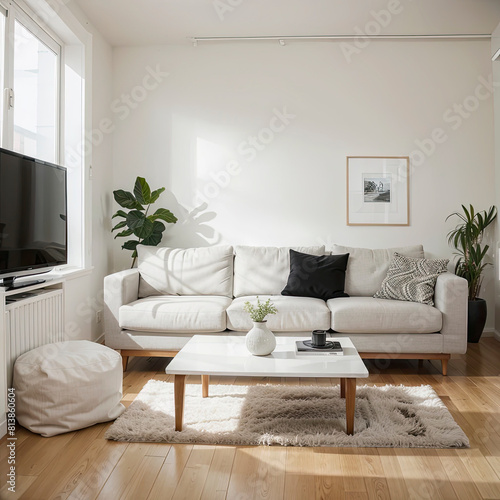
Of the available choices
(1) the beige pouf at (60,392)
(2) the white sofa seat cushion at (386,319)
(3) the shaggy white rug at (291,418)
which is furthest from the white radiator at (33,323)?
(2) the white sofa seat cushion at (386,319)

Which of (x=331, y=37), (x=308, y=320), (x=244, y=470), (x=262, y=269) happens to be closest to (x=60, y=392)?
(x=244, y=470)

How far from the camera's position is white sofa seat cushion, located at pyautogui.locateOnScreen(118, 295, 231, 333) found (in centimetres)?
348

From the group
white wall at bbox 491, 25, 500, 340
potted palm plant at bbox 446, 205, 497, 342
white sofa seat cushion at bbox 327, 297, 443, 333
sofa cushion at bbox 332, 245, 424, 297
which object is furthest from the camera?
white wall at bbox 491, 25, 500, 340

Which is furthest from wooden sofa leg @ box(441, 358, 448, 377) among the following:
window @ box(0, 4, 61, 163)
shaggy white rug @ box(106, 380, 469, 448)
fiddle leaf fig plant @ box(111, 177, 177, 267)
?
window @ box(0, 4, 61, 163)

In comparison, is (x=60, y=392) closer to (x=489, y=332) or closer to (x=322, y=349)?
(x=322, y=349)

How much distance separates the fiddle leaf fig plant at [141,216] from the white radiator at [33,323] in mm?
1316

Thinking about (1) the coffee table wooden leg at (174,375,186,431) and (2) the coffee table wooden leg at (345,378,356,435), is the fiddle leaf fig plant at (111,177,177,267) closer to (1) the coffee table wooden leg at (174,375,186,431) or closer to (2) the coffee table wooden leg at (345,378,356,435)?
(1) the coffee table wooden leg at (174,375,186,431)

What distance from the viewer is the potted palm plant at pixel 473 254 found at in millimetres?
4219

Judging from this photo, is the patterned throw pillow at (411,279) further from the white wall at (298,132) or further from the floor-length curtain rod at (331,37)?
the floor-length curtain rod at (331,37)

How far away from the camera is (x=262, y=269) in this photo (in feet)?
13.6

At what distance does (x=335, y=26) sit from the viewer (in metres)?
4.34

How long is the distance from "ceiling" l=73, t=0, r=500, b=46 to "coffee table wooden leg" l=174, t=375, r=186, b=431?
3.04 m

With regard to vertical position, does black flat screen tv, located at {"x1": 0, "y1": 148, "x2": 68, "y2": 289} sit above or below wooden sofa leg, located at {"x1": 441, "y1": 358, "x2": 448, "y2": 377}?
above

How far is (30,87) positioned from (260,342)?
2.50 metres
